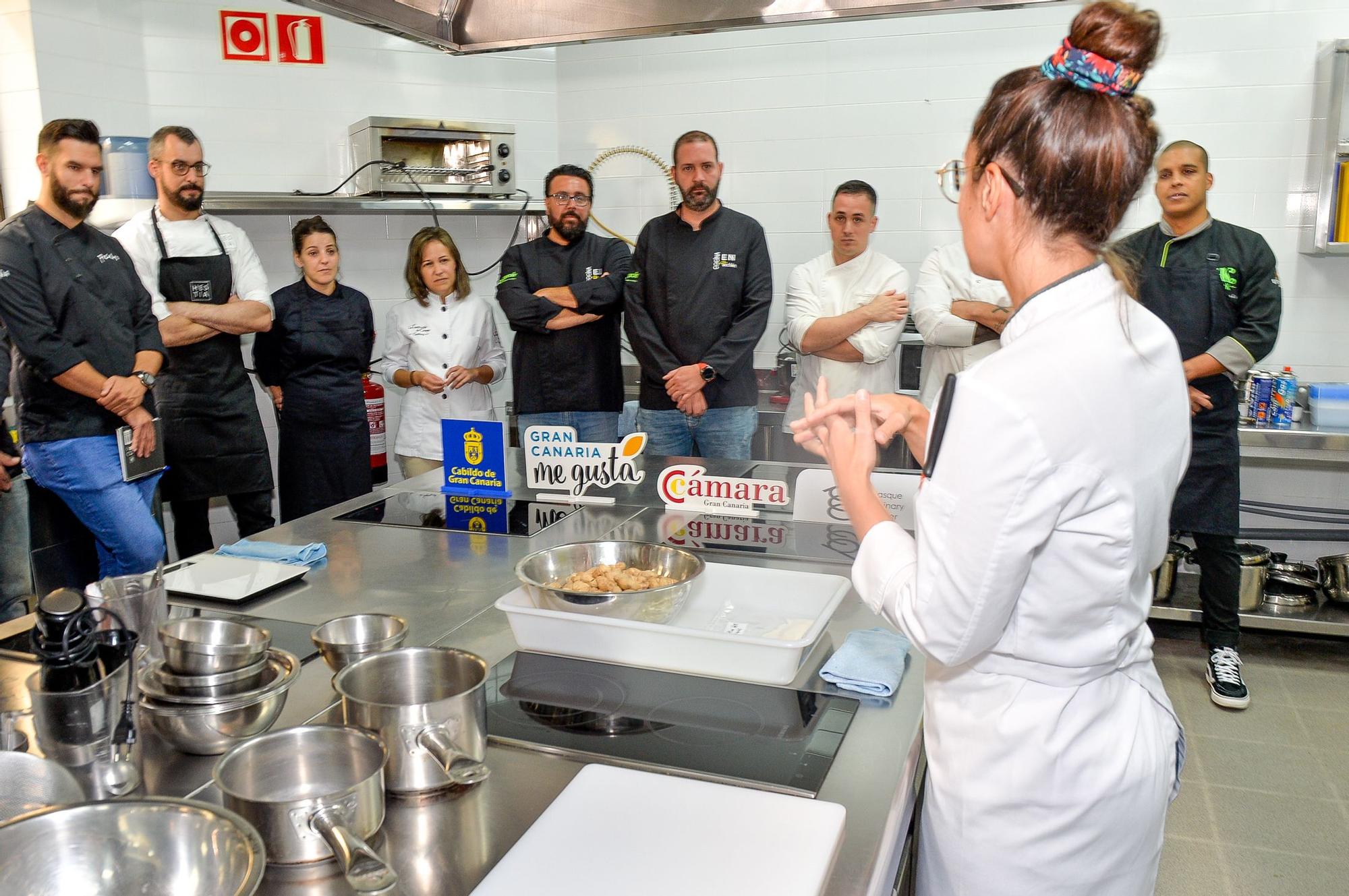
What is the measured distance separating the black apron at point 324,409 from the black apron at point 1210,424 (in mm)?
3041

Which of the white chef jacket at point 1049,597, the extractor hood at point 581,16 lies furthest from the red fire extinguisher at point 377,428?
the white chef jacket at point 1049,597

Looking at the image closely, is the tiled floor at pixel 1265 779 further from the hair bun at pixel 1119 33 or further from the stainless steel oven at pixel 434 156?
the stainless steel oven at pixel 434 156

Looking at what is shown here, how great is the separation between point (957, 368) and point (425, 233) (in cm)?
226

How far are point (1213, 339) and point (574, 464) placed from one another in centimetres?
239

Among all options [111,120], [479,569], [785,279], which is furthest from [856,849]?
[111,120]

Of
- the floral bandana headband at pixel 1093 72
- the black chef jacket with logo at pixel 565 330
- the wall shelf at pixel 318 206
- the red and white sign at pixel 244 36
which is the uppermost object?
the red and white sign at pixel 244 36

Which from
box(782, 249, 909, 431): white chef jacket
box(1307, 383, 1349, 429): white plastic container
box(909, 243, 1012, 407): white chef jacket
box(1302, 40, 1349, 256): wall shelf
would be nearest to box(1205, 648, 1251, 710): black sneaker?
box(1307, 383, 1349, 429): white plastic container

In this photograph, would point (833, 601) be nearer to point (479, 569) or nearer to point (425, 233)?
point (479, 569)

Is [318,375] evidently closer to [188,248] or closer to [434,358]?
[434,358]

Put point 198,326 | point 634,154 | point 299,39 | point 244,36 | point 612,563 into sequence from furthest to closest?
point 634,154 < point 299,39 < point 244,36 < point 198,326 < point 612,563

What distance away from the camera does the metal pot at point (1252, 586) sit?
12.7ft

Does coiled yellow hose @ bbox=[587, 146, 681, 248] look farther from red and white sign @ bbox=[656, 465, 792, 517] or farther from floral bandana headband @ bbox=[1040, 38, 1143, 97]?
floral bandana headband @ bbox=[1040, 38, 1143, 97]

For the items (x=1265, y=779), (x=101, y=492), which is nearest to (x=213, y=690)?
(x=101, y=492)

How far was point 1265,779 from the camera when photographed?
300 cm
